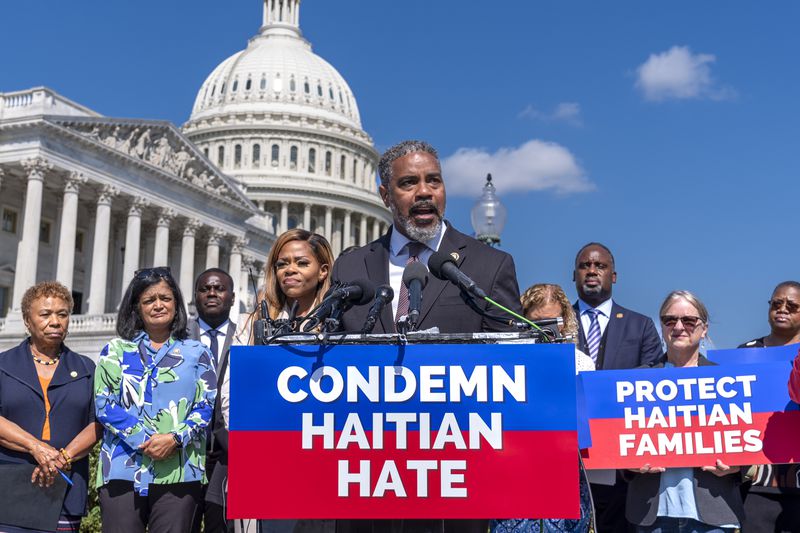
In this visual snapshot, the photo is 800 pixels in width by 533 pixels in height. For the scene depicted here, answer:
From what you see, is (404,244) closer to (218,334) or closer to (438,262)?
(438,262)

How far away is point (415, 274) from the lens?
3.80 meters

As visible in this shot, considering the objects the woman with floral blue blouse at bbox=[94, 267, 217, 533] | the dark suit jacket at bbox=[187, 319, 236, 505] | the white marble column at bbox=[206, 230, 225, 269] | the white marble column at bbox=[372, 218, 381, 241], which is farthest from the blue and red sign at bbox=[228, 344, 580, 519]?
the white marble column at bbox=[372, 218, 381, 241]

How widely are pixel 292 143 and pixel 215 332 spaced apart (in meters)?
89.6

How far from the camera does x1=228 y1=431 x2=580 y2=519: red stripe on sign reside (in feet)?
11.5

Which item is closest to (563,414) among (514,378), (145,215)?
(514,378)

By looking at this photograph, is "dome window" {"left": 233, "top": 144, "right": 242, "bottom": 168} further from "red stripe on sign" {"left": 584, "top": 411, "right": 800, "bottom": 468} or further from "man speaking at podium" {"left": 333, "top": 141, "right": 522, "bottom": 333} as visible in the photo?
"man speaking at podium" {"left": 333, "top": 141, "right": 522, "bottom": 333}

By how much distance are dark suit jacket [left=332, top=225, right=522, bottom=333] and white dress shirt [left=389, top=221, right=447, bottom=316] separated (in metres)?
0.03

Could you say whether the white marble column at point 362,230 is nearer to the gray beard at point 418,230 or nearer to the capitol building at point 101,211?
the capitol building at point 101,211

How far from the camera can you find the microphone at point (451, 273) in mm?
3599

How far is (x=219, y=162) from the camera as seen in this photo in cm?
9631

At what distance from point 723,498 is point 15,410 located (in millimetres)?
4139

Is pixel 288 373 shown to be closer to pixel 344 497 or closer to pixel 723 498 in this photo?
pixel 344 497

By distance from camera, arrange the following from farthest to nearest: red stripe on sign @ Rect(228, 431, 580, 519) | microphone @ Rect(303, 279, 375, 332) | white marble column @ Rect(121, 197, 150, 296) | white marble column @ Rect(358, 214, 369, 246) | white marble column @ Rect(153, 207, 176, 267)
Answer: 1. white marble column @ Rect(358, 214, 369, 246)
2. white marble column @ Rect(153, 207, 176, 267)
3. white marble column @ Rect(121, 197, 150, 296)
4. microphone @ Rect(303, 279, 375, 332)
5. red stripe on sign @ Rect(228, 431, 580, 519)

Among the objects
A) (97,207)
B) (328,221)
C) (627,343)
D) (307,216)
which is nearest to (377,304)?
(627,343)
